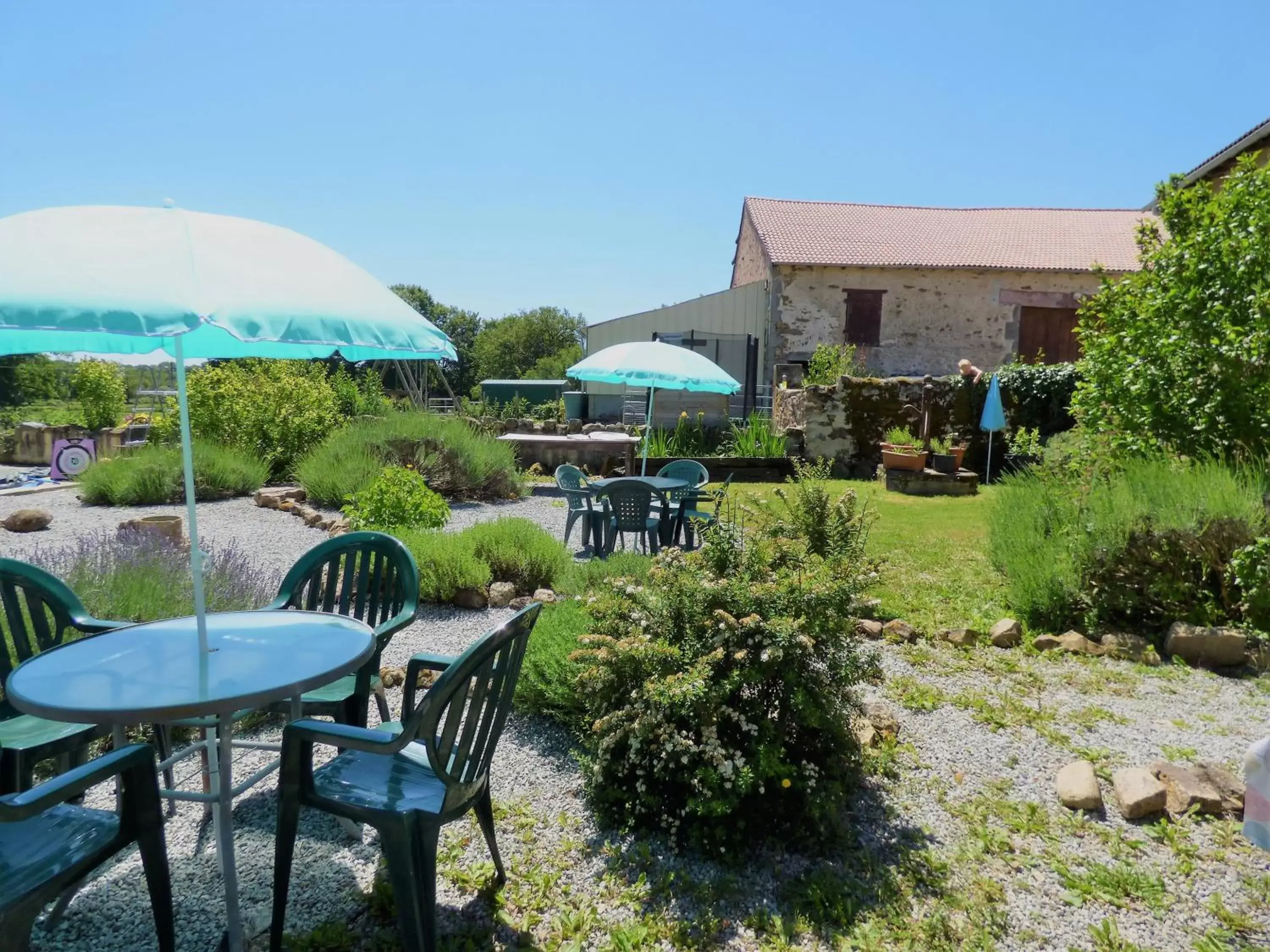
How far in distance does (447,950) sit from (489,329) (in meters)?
52.6

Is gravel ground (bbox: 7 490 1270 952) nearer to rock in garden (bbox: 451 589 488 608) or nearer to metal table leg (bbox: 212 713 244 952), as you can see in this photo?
metal table leg (bbox: 212 713 244 952)

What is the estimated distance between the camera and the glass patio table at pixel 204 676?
2.11m

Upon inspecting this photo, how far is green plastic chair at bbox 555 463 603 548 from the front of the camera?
22.6 feet

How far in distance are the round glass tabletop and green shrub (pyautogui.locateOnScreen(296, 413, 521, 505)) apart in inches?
276

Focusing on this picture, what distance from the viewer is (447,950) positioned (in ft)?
7.28

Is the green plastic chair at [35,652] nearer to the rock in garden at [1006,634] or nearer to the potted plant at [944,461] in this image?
the rock in garden at [1006,634]

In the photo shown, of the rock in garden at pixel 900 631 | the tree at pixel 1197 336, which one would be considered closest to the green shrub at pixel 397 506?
the rock in garden at pixel 900 631

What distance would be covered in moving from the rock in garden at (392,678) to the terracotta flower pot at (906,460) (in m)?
9.16

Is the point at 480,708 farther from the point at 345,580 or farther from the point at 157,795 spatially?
the point at 345,580

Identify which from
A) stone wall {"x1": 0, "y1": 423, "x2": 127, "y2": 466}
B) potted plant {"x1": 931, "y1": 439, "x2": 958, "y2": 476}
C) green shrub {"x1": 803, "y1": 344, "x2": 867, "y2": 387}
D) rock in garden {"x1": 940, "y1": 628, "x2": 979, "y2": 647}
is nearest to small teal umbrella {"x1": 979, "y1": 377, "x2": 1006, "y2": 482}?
potted plant {"x1": 931, "y1": 439, "x2": 958, "y2": 476}

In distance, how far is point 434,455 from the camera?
1027 cm

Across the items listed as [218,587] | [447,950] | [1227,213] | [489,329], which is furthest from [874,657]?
[489,329]

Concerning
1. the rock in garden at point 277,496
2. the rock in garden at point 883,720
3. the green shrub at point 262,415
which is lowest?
the rock in garden at point 883,720

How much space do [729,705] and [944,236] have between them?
1970 centimetres
